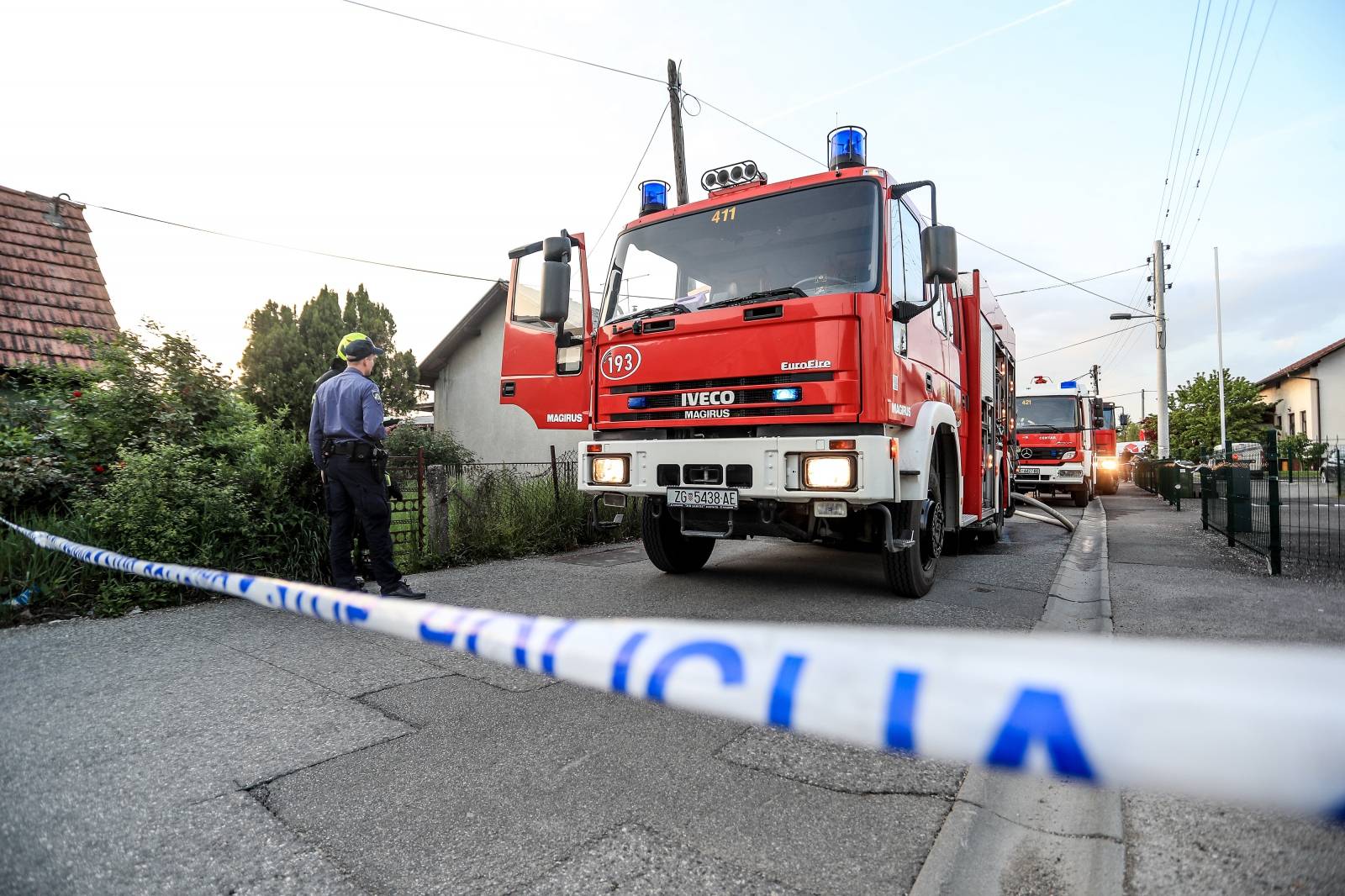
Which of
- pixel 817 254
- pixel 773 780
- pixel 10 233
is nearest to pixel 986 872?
pixel 773 780

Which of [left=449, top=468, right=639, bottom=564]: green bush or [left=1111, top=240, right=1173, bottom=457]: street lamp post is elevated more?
[left=1111, top=240, right=1173, bottom=457]: street lamp post

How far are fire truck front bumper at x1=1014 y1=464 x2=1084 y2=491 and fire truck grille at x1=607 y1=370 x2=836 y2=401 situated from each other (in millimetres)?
12949

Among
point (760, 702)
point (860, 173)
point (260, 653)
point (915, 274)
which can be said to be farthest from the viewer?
point (915, 274)

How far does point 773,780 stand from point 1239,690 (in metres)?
2.10

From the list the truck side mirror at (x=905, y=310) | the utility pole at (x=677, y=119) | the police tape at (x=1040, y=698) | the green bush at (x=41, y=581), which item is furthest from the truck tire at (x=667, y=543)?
the utility pole at (x=677, y=119)

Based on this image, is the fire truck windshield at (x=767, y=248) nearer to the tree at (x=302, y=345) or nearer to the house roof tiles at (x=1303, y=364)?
the tree at (x=302, y=345)

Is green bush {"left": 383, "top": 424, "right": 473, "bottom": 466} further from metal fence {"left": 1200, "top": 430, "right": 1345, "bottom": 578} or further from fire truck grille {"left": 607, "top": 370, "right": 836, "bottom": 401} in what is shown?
metal fence {"left": 1200, "top": 430, "right": 1345, "bottom": 578}

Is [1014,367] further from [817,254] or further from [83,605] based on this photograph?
[83,605]

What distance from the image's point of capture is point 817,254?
5156 mm

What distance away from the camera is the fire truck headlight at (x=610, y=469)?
218 inches

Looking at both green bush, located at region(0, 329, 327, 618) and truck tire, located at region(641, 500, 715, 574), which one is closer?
green bush, located at region(0, 329, 327, 618)

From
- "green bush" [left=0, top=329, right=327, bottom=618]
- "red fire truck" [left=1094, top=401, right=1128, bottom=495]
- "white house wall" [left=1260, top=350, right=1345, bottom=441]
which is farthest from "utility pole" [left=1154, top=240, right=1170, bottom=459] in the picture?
"green bush" [left=0, top=329, right=327, bottom=618]

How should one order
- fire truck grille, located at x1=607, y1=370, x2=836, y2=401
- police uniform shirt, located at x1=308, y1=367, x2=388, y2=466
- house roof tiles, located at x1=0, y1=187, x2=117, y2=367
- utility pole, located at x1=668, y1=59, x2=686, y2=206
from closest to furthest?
fire truck grille, located at x1=607, y1=370, x2=836, y2=401
police uniform shirt, located at x1=308, y1=367, x2=388, y2=466
house roof tiles, located at x1=0, y1=187, x2=117, y2=367
utility pole, located at x1=668, y1=59, x2=686, y2=206

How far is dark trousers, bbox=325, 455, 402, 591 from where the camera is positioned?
507 cm
